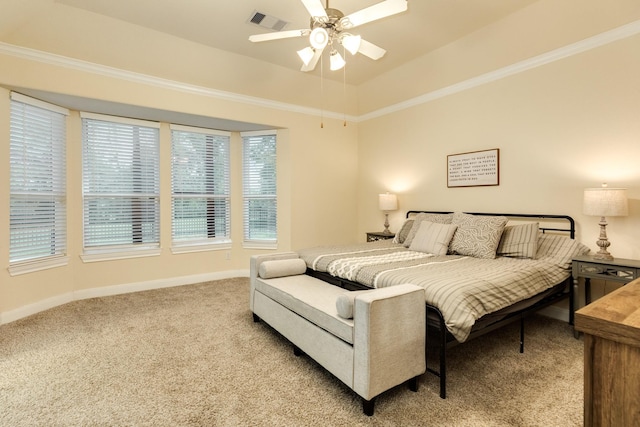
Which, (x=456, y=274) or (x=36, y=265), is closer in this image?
(x=456, y=274)

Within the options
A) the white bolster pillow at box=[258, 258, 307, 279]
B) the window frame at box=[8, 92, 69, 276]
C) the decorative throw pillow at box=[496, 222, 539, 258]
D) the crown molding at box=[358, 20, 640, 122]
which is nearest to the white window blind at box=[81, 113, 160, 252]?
the window frame at box=[8, 92, 69, 276]

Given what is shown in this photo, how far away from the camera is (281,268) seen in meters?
3.11

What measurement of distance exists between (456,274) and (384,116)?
11.3 feet

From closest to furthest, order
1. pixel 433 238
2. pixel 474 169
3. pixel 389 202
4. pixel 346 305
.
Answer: pixel 346 305
pixel 433 238
pixel 474 169
pixel 389 202

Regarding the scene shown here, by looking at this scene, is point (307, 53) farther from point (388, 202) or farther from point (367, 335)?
point (388, 202)

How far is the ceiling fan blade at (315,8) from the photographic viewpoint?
2.12m

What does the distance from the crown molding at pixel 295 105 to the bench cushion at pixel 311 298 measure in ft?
8.99

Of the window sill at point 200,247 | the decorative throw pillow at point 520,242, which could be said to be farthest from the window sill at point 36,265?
the decorative throw pillow at point 520,242

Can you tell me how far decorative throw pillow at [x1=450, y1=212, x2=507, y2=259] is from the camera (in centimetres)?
305

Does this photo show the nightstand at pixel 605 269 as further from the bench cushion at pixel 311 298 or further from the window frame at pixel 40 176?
the window frame at pixel 40 176

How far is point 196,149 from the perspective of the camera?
15.7 ft

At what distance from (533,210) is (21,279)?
5575mm

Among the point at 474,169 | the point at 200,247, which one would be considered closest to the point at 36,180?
the point at 200,247

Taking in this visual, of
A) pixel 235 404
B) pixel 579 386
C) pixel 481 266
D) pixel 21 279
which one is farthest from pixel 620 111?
pixel 21 279
